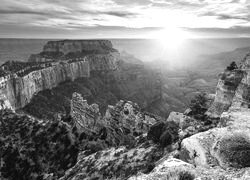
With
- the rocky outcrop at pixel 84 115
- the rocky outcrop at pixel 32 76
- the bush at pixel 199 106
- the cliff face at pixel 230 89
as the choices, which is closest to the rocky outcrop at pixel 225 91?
the cliff face at pixel 230 89

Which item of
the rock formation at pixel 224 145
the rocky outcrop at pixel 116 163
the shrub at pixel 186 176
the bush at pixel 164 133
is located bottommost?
the rocky outcrop at pixel 116 163

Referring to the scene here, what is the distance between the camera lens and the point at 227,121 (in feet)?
90.0

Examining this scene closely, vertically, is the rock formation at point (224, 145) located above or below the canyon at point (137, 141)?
above

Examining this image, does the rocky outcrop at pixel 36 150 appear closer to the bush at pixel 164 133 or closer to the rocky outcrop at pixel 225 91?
the bush at pixel 164 133

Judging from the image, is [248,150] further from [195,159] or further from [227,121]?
[227,121]

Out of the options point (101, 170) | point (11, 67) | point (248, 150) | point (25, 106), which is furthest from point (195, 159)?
point (11, 67)

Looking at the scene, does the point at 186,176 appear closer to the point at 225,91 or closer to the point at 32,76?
the point at 225,91

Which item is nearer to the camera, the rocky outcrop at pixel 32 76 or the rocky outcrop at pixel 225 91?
the rocky outcrop at pixel 225 91

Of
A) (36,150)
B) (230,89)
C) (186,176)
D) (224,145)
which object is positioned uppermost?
(230,89)

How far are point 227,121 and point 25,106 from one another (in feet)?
325

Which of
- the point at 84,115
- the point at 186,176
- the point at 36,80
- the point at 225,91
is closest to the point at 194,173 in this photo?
the point at 186,176

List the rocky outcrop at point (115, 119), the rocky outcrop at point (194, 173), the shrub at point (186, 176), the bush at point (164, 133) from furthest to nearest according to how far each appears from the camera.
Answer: the rocky outcrop at point (115, 119) → the bush at point (164, 133) → the shrub at point (186, 176) → the rocky outcrop at point (194, 173)

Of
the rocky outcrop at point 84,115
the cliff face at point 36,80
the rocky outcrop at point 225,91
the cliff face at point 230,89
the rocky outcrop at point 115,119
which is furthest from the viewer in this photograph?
the cliff face at point 36,80

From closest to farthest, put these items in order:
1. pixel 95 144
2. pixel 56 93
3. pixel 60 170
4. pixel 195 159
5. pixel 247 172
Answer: pixel 247 172
pixel 195 159
pixel 60 170
pixel 95 144
pixel 56 93
